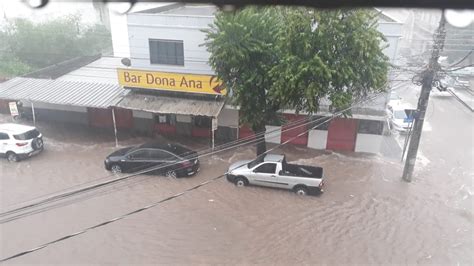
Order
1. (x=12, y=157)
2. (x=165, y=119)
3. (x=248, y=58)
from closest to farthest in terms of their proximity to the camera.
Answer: (x=248, y=58) < (x=12, y=157) < (x=165, y=119)

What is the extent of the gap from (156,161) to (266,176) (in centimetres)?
391

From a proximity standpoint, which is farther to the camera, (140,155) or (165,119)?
(165,119)

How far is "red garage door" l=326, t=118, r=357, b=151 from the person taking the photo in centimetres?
1550

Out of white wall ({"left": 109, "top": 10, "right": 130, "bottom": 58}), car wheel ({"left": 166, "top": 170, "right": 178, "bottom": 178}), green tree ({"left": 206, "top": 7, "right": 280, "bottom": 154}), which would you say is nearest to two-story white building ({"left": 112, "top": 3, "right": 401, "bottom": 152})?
green tree ({"left": 206, "top": 7, "right": 280, "bottom": 154})

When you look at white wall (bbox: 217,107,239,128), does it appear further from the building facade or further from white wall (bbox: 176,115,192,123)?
white wall (bbox: 176,115,192,123)

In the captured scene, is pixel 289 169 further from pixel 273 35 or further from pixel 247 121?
pixel 273 35

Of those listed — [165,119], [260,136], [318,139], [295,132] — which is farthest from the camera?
[165,119]

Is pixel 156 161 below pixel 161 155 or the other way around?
below

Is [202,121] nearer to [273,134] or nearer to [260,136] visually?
[273,134]

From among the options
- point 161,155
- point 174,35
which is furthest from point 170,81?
point 161,155

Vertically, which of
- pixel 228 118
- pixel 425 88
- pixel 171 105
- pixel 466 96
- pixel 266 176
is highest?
pixel 425 88

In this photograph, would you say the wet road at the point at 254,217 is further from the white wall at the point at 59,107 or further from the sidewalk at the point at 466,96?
the sidewalk at the point at 466,96

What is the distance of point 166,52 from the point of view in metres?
15.3

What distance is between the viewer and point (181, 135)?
17438 mm
